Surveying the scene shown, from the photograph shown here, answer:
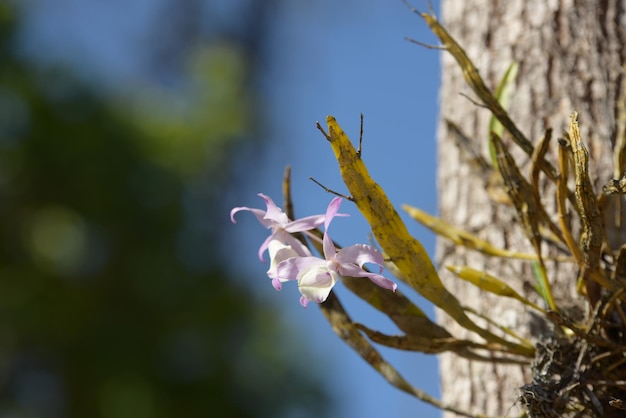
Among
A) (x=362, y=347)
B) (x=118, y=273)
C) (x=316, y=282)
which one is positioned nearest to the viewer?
(x=316, y=282)

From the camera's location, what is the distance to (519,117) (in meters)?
1.11

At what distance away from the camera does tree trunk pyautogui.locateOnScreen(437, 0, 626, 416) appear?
40.3 inches

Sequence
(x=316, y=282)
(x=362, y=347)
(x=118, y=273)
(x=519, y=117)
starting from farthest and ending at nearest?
(x=118, y=273)
(x=519, y=117)
(x=362, y=347)
(x=316, y=282)

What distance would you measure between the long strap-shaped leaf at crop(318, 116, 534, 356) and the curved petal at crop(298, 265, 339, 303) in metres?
Answer: 0.08

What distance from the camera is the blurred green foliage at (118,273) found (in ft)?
17.1

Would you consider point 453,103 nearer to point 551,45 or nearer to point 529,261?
point 551,45

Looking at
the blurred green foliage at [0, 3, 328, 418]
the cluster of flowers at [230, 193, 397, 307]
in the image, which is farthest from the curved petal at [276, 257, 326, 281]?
the blurred green foliage at [0, 3, 328, 418]

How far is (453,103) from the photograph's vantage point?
4.07 feet

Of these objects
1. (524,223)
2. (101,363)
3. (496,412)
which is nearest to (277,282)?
(524,223)

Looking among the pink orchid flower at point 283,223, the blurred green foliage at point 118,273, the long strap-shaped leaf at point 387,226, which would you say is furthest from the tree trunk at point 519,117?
the blurred green foliage at point 118,273

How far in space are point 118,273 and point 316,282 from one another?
5326 millimetres

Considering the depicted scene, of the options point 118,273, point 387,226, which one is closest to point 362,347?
point 387,226

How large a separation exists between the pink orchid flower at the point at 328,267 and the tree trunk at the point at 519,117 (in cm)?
43

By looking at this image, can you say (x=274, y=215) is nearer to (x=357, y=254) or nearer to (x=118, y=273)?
(x=357, y=254)
